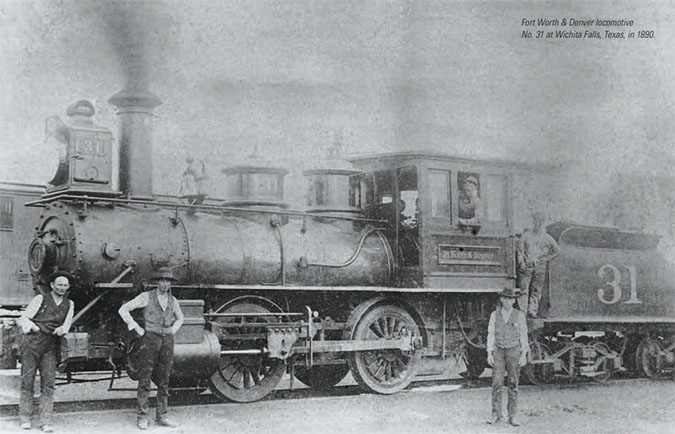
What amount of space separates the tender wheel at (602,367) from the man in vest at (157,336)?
23.6ft

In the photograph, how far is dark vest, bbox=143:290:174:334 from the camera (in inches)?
290

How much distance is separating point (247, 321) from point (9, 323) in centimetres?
265

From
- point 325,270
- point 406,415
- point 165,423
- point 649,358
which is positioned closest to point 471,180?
point 325,270

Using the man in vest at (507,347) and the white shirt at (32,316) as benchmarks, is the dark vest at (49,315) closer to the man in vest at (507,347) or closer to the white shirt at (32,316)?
the white shirt at (32,316)

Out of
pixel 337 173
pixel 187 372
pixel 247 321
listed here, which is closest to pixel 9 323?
pixel 187 372

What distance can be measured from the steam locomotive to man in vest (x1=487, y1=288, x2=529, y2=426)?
2.01m

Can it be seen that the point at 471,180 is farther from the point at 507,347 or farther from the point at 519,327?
the point at 507,347

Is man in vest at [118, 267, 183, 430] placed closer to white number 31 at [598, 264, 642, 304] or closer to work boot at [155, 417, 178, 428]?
work boot at [155, 417, 178, 428]

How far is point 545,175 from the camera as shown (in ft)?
43.1

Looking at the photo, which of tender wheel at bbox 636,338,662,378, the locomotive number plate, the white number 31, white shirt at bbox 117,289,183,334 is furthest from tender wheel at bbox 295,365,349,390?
tender wheel at bbox 636,338,662,378

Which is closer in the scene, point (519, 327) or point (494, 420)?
point (494, 420)

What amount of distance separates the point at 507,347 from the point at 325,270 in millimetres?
2750

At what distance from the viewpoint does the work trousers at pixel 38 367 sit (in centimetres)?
699

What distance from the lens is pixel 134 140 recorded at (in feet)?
29.2
